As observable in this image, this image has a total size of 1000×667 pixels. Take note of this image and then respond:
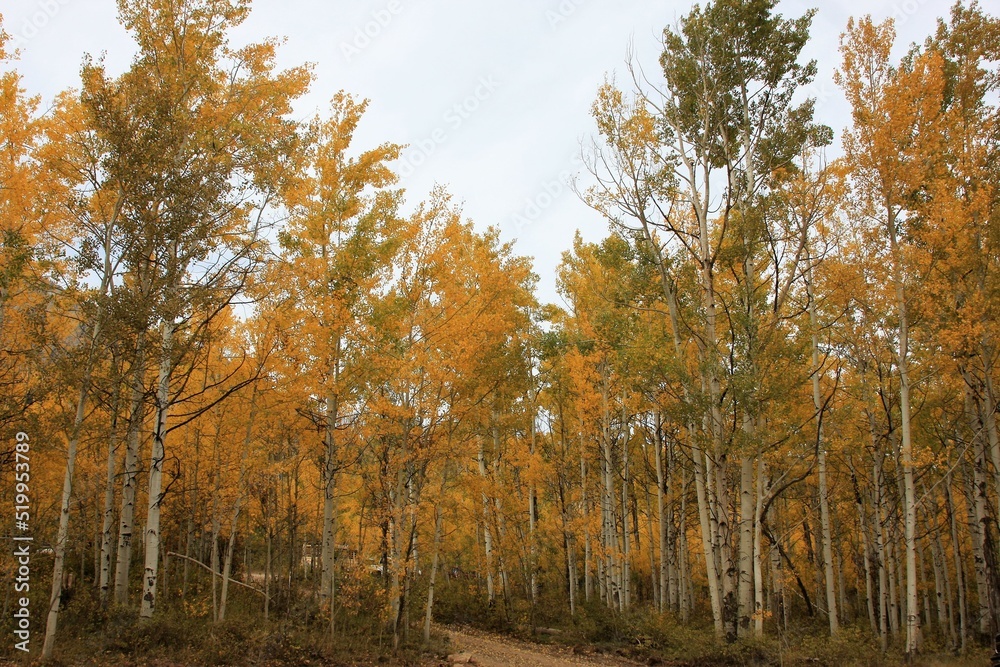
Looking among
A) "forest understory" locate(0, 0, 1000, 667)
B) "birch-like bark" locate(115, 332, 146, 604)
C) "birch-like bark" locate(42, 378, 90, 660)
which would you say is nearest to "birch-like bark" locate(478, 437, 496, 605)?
"forest understory" locate(0, 0, 1000, 667)

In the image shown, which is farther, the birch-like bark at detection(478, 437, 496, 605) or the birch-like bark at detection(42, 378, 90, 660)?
the birch-like bark at detection(478, 437, 496, 605)

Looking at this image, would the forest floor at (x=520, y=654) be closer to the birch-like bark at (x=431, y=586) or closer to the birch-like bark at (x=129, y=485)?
the birch-like bark at (x=431, y=586)

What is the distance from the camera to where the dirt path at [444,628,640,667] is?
35.6 ft

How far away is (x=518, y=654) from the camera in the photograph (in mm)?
11812

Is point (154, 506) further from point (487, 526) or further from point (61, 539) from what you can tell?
point (487, 526)

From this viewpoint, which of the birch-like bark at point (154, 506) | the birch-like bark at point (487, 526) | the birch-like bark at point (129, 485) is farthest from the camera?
the birch-like bark at point (487, 526)

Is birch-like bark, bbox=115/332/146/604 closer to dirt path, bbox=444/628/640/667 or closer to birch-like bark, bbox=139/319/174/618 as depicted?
birch-like bark, bbox=139/319/174/618

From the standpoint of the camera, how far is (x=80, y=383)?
Result: 6.43 meters

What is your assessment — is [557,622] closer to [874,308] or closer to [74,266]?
[874,308]

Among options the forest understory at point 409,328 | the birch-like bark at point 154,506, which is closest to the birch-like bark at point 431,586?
the forest understory at point 409,328

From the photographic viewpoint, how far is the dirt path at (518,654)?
35.6 ft

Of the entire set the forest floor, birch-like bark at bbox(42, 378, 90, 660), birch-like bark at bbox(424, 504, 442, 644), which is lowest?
the forest floor

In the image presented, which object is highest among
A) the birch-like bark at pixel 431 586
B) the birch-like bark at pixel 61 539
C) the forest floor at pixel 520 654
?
the birch-like bark at pixel 61 539

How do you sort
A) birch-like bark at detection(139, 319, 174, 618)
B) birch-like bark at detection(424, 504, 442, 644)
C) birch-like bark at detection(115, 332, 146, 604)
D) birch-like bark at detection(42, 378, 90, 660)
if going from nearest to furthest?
birch-like bark at detection(42, 378, 90, 660), birch-like bark at detection(139, 319, 174, 618), birch-like bark at detection(115, 332, 146, 604), birch-like bark at detection(424, 504, 442, 644)
